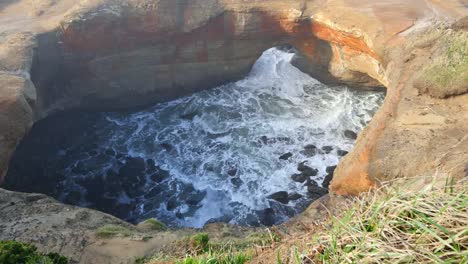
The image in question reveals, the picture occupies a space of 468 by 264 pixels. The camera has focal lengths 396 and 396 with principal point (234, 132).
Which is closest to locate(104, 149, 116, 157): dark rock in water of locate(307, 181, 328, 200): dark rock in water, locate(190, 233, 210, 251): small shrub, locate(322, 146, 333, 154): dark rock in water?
locate(307, 181, 328, 200): dark rock in water

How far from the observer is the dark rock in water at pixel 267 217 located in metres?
14.5

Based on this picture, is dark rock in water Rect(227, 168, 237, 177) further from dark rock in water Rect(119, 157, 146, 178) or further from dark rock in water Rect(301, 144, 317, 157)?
dark rock in water Rect(119, 157, 146, 178)

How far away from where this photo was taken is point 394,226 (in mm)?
3354

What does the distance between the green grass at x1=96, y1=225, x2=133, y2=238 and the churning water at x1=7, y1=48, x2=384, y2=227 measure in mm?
5582

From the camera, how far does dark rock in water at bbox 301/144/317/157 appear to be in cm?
1727

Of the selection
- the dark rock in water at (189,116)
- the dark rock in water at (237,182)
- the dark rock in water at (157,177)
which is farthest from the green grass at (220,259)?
the dark rock in water at (189,116)

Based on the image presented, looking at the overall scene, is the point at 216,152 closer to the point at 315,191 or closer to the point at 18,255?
the point at 315,191

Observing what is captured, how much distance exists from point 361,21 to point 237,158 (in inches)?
309

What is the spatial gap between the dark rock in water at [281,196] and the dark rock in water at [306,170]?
143 cm

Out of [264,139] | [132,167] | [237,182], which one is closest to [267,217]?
[237,182]

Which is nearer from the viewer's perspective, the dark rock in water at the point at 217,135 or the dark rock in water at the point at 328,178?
the dark rock in water at the point at 328,178

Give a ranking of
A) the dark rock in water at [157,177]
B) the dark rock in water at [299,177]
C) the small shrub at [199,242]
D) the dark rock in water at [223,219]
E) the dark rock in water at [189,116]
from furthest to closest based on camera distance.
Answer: the dark rock in water at [189,116], the dark rock in water at [157,177], the dark rock in water at [299,177], the dark rock in water at [223,219], the small shrub at [199,242]

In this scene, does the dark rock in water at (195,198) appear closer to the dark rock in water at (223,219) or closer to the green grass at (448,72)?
the dark rock in water at (223,219)

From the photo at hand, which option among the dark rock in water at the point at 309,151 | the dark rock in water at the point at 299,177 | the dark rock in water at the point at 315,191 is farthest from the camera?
the dark rock in water at the point at 309,151
